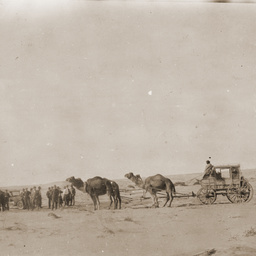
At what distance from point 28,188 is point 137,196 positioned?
151 centimetres

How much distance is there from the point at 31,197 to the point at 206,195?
242 cm

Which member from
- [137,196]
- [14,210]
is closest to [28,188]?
[14,210]

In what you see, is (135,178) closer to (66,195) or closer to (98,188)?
(98,188)

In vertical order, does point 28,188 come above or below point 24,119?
below

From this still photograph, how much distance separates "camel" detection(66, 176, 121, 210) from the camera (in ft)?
20.6

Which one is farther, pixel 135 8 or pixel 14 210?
pixel 135 8

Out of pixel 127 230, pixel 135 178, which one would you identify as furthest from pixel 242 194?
pixel 127 230

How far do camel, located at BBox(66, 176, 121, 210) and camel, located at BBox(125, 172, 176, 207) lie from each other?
11.2 inches

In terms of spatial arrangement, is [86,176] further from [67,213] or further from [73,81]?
[73,81]

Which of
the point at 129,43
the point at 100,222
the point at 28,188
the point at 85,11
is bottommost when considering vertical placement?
the point at 100,222

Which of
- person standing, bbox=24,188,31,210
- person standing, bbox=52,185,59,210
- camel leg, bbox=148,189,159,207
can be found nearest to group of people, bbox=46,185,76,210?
person standing, bbox=52,185,59,210

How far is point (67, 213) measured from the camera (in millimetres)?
6258

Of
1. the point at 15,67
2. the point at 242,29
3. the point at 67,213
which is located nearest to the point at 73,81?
the point at 15,67

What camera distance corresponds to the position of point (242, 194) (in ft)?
21.6
